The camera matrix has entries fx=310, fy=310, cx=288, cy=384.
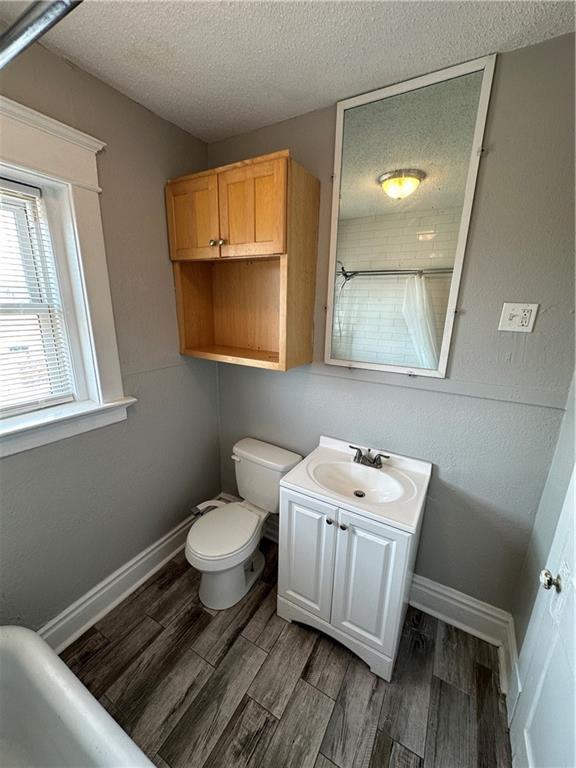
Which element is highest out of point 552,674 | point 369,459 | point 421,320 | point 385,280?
point 385,280

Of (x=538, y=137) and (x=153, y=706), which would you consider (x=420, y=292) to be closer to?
(x=538, y=137)

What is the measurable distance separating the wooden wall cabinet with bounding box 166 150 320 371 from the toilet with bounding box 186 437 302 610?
568 mm

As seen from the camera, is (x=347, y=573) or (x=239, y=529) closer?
(x=347, y=573)

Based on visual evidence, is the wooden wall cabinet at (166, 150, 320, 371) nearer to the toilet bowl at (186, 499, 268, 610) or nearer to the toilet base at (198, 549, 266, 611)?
the toilet bowl at (186, 499, 268, 610)

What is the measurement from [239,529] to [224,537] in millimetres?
88

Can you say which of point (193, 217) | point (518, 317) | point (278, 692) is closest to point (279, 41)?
point (193, 217)

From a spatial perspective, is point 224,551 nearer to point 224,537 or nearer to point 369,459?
point 224,537

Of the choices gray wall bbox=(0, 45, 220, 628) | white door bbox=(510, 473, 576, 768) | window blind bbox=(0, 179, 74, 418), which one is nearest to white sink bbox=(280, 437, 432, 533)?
white door bbox=(510, 473, 576, 768)

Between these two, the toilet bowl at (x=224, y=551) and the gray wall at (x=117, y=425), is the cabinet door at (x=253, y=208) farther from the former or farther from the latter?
the toilet bowl at (x=224, y=551)

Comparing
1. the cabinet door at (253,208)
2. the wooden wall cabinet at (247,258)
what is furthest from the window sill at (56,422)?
the cabinet door at (253,208)

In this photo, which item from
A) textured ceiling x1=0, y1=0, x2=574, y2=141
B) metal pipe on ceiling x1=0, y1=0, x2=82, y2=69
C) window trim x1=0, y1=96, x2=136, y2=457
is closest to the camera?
metal pipe on ceiling x1=0, y1=0, x2=82, y2=69

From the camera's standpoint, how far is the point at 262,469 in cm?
175

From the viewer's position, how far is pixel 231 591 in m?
1.60

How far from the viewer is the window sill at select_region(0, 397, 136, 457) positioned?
3.77 feet
